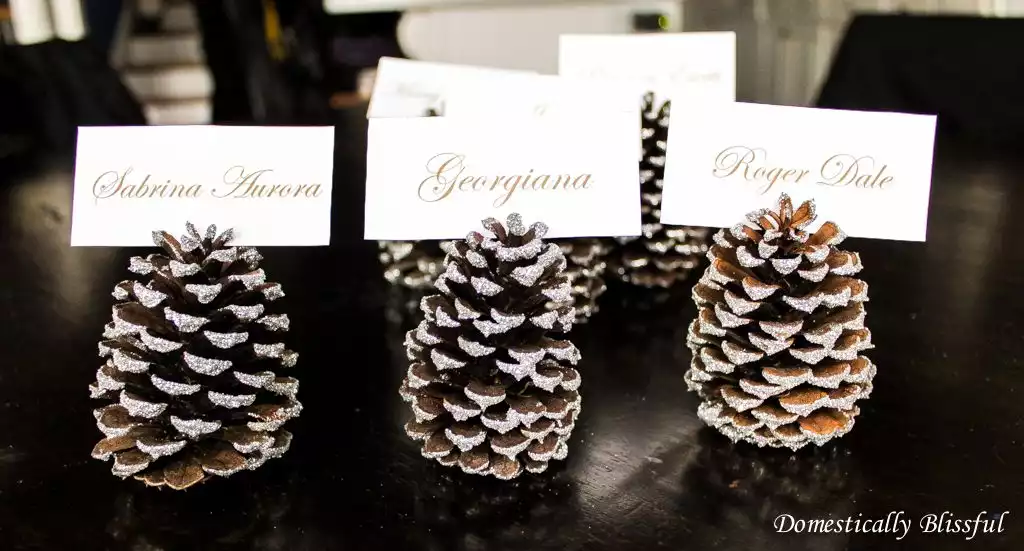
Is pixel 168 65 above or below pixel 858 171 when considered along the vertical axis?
above

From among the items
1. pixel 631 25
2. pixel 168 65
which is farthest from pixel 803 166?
pixel 168 65

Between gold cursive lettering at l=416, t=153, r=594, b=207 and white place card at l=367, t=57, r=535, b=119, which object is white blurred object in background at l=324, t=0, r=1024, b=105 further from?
gold cursive lettering at l=416, t=153, r=594, b=207

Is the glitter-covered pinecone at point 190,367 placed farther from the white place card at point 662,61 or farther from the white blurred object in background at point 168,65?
the white blurred object in background at point 168,65

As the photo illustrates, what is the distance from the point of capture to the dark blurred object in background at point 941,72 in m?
1.34

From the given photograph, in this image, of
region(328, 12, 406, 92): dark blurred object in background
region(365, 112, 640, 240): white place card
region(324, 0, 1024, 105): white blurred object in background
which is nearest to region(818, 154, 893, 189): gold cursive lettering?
region(365, 112, 640, 240): white place card

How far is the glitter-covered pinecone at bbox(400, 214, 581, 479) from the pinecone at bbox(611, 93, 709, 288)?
10.0 inches

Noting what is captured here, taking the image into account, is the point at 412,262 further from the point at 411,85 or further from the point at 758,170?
the point at 758,170

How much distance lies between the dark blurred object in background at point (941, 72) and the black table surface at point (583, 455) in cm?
63

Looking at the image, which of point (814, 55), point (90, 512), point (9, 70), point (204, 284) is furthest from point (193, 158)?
point (814, 55)

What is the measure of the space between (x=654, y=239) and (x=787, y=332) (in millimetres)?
274

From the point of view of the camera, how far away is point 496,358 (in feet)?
1.77

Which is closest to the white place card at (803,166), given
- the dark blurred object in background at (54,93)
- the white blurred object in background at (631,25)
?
the dark blurred object in background at (54,93)

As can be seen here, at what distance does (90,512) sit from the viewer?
0.53 meters

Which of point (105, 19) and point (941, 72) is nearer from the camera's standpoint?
point (941, 72)
